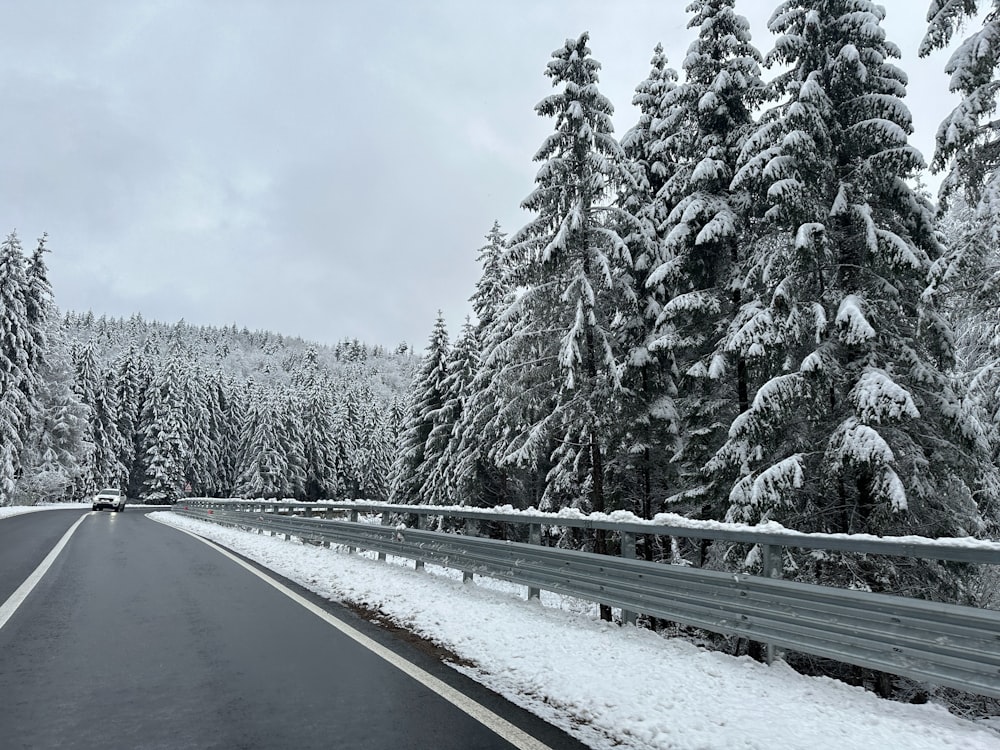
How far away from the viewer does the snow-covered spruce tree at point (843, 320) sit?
38.3 feet

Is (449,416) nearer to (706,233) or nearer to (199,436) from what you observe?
(706,233)

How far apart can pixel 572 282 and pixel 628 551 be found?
1025 cm

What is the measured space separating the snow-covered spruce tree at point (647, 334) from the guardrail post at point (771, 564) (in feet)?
35.1

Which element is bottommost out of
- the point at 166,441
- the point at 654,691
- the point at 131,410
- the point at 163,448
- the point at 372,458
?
the point at 654,691

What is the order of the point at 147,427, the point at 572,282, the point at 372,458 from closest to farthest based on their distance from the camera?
the point at 572,282, the point at 147,427, the point at 372,458

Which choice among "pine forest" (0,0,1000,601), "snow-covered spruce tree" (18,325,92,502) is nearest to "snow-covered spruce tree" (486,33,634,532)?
"pine forest" (0,0,1000,601)

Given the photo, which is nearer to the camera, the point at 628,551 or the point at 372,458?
the point at 628,551

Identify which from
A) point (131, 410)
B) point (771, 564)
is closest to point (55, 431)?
point (131, 410)

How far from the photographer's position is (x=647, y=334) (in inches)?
704

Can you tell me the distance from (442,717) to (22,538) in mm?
18784

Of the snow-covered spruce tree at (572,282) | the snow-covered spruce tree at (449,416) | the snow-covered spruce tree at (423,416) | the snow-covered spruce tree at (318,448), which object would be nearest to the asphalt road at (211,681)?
the snow-covered spruce tree at (572,282)

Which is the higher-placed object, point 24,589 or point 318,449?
point 318,449

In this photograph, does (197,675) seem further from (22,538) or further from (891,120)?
(22,538)

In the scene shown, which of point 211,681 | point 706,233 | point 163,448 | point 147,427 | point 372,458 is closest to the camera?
point 211,681
